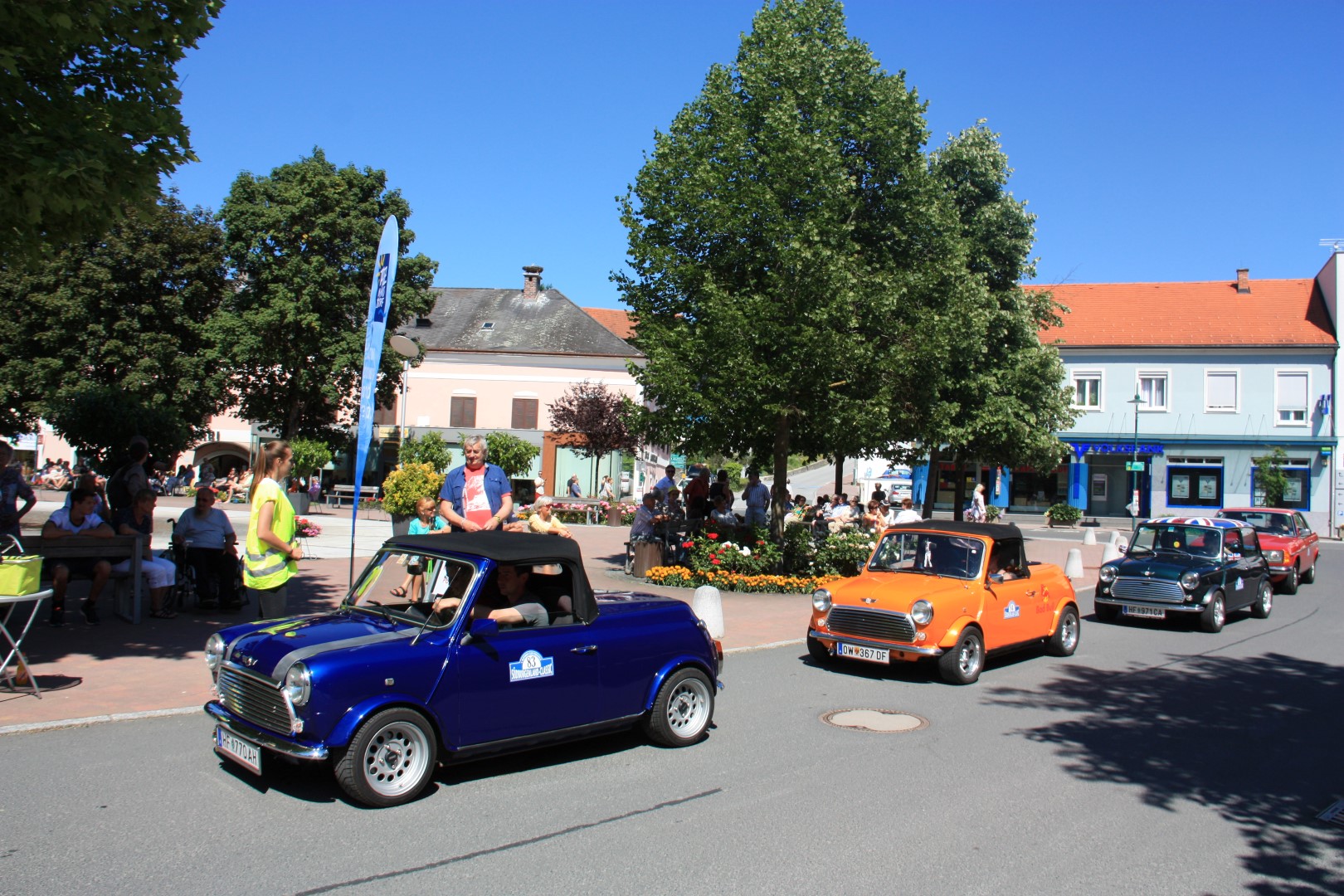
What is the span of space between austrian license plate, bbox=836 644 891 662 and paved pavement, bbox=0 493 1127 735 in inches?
64.5

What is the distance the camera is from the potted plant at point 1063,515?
139 ft

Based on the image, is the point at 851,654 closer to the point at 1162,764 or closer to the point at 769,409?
the point at 1162,764

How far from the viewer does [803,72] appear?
1688 centimetres

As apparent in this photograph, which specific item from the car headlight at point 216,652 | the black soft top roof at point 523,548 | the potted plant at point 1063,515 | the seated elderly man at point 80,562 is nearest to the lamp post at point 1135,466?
the potted plant at point 1063,515

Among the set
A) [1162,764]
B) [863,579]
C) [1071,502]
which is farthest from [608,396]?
[1162,764]

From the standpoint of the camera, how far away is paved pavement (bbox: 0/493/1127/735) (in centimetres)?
723

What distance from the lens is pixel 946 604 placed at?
31.2 feet

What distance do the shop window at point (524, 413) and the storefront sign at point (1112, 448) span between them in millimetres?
26594

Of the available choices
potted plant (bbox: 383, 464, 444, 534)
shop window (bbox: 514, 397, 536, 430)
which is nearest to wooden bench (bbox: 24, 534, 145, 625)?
potted plant (bbox: 383, 464, 444, 534)

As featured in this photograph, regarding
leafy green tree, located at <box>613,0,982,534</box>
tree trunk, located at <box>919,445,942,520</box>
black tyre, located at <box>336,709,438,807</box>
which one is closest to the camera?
black tyre, located at <box>336,709,438,807</box>

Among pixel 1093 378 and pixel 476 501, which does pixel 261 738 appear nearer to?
pixel 476 501

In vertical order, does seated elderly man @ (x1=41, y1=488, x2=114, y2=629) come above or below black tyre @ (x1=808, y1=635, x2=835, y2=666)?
above

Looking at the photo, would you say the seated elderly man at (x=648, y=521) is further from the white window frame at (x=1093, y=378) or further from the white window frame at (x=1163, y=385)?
the white window frame at (x=1163, y=385)

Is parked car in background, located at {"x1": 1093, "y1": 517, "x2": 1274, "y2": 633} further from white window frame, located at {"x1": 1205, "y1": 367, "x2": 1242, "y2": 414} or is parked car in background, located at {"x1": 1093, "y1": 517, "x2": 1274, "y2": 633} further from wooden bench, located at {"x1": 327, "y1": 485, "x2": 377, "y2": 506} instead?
white window frame, located at {"x1": 1205, "y1": 367, "x2": 1242, "y2": 414}
